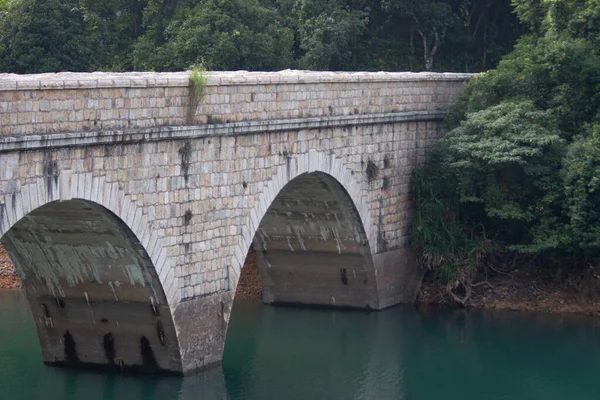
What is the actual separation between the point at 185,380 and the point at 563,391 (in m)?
5.78

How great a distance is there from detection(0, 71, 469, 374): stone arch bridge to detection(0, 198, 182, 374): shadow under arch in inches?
0.9

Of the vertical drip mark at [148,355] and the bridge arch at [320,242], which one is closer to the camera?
the vertical drip mark at [148,355]

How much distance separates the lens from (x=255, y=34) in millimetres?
26938

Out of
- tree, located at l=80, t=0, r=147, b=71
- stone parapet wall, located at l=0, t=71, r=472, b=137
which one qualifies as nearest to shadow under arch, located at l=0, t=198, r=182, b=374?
stone parapet wall, located at l=0, t=71, r=472, b=137

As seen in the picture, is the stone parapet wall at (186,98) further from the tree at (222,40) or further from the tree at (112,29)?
the tree at (112,29)

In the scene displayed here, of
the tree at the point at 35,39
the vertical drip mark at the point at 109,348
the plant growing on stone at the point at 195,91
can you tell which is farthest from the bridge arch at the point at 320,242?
the tree at the point at 35,39

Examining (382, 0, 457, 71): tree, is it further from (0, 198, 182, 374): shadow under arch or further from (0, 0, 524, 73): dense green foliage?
(0, 198, 182, 374): shadow under arch

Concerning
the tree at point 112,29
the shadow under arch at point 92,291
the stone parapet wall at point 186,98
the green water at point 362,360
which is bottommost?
the green water at point 362,360

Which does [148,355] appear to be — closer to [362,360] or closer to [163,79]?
[163,79]

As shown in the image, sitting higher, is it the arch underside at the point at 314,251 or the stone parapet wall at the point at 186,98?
the stone parapet wall at the point at 186,98

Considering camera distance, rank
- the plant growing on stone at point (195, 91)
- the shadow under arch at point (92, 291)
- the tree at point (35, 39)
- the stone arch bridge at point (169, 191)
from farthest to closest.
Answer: the tree at point (35, 39), the plant growing on stone at point (195, 91), the shadow under arch at point (92, 291), the stone arch bridge at point (169, 191)

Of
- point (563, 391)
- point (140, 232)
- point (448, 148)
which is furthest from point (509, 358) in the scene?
point (140, 232)

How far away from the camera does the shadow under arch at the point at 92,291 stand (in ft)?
50.1

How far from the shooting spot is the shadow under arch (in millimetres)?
15266
